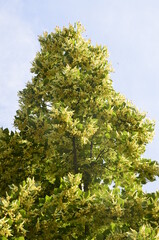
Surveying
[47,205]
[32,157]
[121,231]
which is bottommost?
[121,231]

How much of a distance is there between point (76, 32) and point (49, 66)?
2693 mm

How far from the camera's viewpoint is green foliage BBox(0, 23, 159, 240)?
32.0 ft

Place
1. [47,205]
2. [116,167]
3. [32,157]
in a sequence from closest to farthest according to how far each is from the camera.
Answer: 1. [47,205]
2. [32,157]
3. [116,167]

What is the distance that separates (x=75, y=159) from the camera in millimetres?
12789

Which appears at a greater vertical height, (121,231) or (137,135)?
(137,135)

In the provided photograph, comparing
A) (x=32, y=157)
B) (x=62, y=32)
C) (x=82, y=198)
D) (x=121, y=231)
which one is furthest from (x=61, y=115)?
(x=62, y=32)

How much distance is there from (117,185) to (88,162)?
2.23 meters

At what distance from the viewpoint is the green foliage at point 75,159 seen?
32.0 ft

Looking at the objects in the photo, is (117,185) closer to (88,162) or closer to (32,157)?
(88,162)

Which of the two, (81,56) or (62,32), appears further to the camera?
(62,32)

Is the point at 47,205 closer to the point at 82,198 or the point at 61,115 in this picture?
the point at 82,198

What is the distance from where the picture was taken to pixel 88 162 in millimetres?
12602

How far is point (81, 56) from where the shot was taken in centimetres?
1448

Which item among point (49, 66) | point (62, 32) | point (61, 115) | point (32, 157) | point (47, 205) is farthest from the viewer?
point (62, 32)
